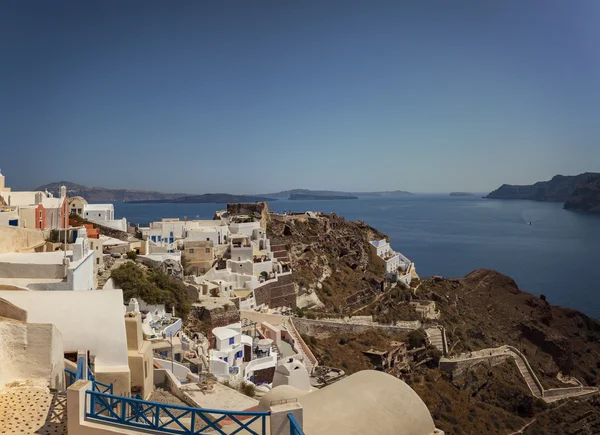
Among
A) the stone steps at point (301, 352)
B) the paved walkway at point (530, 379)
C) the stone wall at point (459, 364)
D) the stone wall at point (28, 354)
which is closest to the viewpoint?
the stone wall at point (28, 354)

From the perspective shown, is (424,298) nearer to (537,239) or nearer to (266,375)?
(266,375)

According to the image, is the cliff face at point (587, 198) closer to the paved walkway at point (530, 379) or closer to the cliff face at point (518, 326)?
the cliff face at point (518, 326)

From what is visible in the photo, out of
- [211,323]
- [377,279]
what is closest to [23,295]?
[211,323]

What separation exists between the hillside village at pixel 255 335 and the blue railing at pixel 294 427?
0.05ft

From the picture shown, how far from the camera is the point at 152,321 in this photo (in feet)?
44.6

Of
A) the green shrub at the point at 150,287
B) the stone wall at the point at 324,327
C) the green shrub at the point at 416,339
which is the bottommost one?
the green shrub at the point at 416,339

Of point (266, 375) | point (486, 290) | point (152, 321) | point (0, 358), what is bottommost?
point (486, 290)

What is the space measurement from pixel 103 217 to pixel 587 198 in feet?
474

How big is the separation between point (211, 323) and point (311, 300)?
426 inches

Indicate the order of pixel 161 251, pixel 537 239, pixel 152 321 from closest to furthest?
pixel 152 321 → pixel 161 251 → pixel 537 239

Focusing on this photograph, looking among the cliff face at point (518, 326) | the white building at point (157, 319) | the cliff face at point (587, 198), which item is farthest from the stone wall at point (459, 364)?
the cliff face at point (587, 198)

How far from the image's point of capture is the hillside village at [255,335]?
4.72m

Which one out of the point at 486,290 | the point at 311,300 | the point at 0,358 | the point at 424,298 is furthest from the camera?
the point at 486,290

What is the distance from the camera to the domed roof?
4363 millimetres
